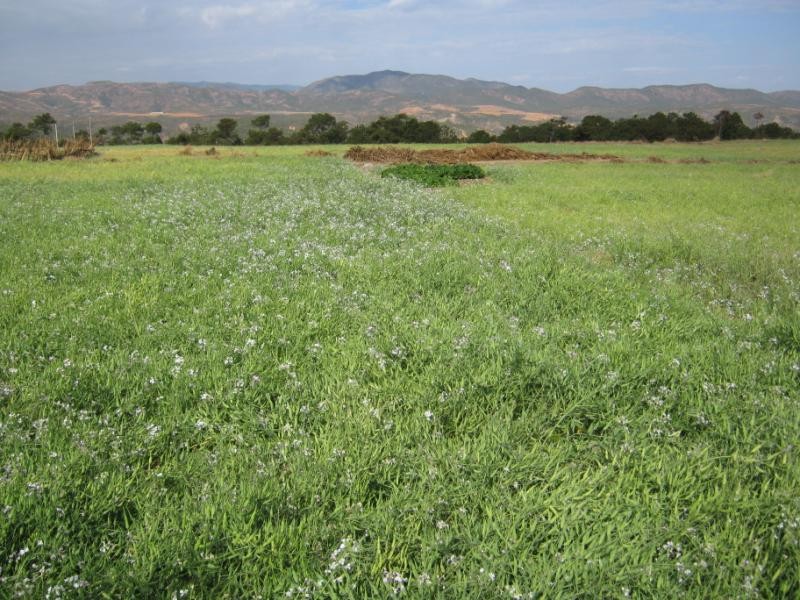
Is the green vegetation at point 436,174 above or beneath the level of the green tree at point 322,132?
beneath

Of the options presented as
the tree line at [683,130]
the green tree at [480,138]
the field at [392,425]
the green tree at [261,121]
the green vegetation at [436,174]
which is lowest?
the field at [392,425]

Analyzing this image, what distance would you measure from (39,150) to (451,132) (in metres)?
51.4

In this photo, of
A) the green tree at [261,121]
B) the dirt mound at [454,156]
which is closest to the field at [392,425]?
the dirt mound at [454,156]

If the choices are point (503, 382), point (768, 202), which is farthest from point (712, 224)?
point (503, 382)

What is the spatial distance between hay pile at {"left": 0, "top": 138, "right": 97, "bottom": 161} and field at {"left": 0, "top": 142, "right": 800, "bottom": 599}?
109ft

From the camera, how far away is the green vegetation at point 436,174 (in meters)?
24.7

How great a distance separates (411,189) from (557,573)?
63.6 feet

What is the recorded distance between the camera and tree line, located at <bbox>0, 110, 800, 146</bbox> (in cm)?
6538

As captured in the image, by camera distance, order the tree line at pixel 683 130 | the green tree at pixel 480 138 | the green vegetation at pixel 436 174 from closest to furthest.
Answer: the green vegetation at pixel 436 174 < the tree line at pixel 683 130 < the green tree at pixel 480 138

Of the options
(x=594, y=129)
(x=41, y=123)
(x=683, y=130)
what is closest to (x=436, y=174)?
(x=594, y=129)

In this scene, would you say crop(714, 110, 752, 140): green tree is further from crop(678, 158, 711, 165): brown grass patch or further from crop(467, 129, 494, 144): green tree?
crop(678, 158, 711, 165): brown grass patch

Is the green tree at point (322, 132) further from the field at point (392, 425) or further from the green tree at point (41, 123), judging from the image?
the field at point (392, 425)

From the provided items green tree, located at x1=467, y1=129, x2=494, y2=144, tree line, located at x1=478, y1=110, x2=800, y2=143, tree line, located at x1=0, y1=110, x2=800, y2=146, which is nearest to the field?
green tree, located at x1=467, y1=129, x2=494, y2=144

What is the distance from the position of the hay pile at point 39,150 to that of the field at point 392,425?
109 ft
